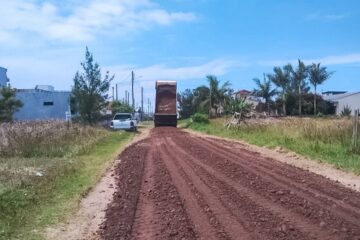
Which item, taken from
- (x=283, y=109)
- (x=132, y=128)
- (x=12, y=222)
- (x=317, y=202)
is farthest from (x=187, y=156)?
(x=283, y=109)

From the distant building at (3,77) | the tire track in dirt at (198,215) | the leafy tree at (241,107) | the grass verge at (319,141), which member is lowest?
the tire track in dirt at (198,215)

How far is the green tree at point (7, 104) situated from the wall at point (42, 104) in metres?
14.2

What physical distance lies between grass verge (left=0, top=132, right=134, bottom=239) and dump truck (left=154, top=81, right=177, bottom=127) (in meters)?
35.3

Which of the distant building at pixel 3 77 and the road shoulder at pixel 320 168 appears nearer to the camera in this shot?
the road shoulder at pixel 320 168

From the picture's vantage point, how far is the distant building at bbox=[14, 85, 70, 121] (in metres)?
64.2

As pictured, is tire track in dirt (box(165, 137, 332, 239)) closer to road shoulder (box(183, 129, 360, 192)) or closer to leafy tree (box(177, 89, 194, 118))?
road shoulder (box(183, 129, 360, 192))

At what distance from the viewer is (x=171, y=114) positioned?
53.4 m

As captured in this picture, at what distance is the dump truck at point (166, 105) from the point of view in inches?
2098

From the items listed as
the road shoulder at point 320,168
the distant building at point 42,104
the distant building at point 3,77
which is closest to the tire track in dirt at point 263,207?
the road shoulder at point 320,168

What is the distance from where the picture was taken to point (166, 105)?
175 ft

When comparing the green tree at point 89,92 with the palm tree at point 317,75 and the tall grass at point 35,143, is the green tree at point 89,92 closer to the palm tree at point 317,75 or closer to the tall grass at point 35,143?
the tall grass at point 35,143

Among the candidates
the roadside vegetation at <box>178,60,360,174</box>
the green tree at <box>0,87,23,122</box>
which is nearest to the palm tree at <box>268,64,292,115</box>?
the roadside vegetation at <box>178,60,360,174</box>

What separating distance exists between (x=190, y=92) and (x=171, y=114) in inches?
1883

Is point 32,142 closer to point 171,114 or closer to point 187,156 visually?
point 187,156
